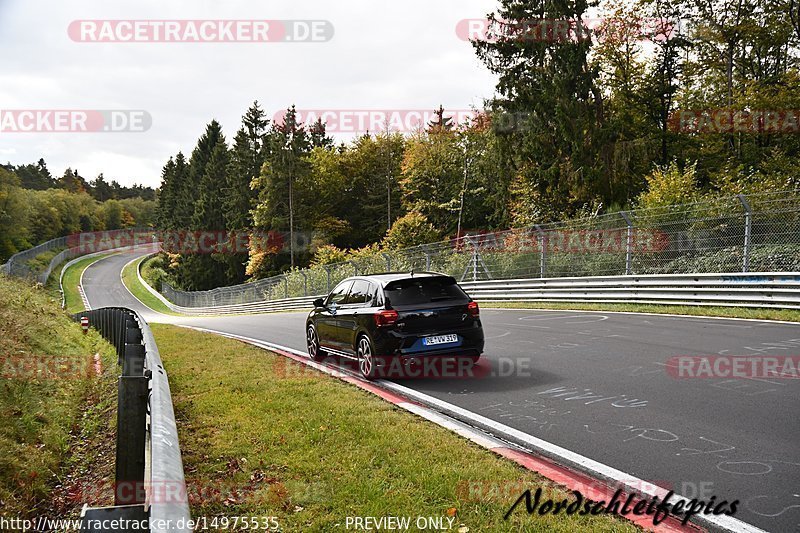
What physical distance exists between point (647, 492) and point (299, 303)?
102 ft

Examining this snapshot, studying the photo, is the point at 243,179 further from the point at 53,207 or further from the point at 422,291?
the point at 422,291

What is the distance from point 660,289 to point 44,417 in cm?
1419

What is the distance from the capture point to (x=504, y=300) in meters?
21.8

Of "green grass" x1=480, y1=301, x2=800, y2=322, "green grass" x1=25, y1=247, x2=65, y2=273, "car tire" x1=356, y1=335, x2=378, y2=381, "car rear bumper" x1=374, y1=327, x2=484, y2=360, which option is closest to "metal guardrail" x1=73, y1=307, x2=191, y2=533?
"car rear bumper" x1=374, y1=327, x2=484, y2=360

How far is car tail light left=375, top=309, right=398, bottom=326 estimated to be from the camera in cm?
876

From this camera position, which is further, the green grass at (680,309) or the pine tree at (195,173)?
the pine tree at (195,173)

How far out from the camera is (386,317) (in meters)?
8.80

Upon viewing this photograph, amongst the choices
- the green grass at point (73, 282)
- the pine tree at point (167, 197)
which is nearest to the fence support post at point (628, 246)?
the green grass at point (73, 282)

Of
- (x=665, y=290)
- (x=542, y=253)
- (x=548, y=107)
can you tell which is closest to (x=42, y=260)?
(x=548, y=107)

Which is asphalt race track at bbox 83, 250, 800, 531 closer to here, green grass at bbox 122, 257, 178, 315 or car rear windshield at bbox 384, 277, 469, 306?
car rear windshield at bbox 384, 277, 469, 306

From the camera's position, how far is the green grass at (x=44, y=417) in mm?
5578

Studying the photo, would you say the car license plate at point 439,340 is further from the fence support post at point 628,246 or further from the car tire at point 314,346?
the fence support post at point 628,246

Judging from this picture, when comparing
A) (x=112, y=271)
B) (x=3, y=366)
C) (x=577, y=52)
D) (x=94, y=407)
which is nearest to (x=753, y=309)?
(x=94, y=407)

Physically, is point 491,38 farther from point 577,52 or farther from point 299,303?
point 299,303
